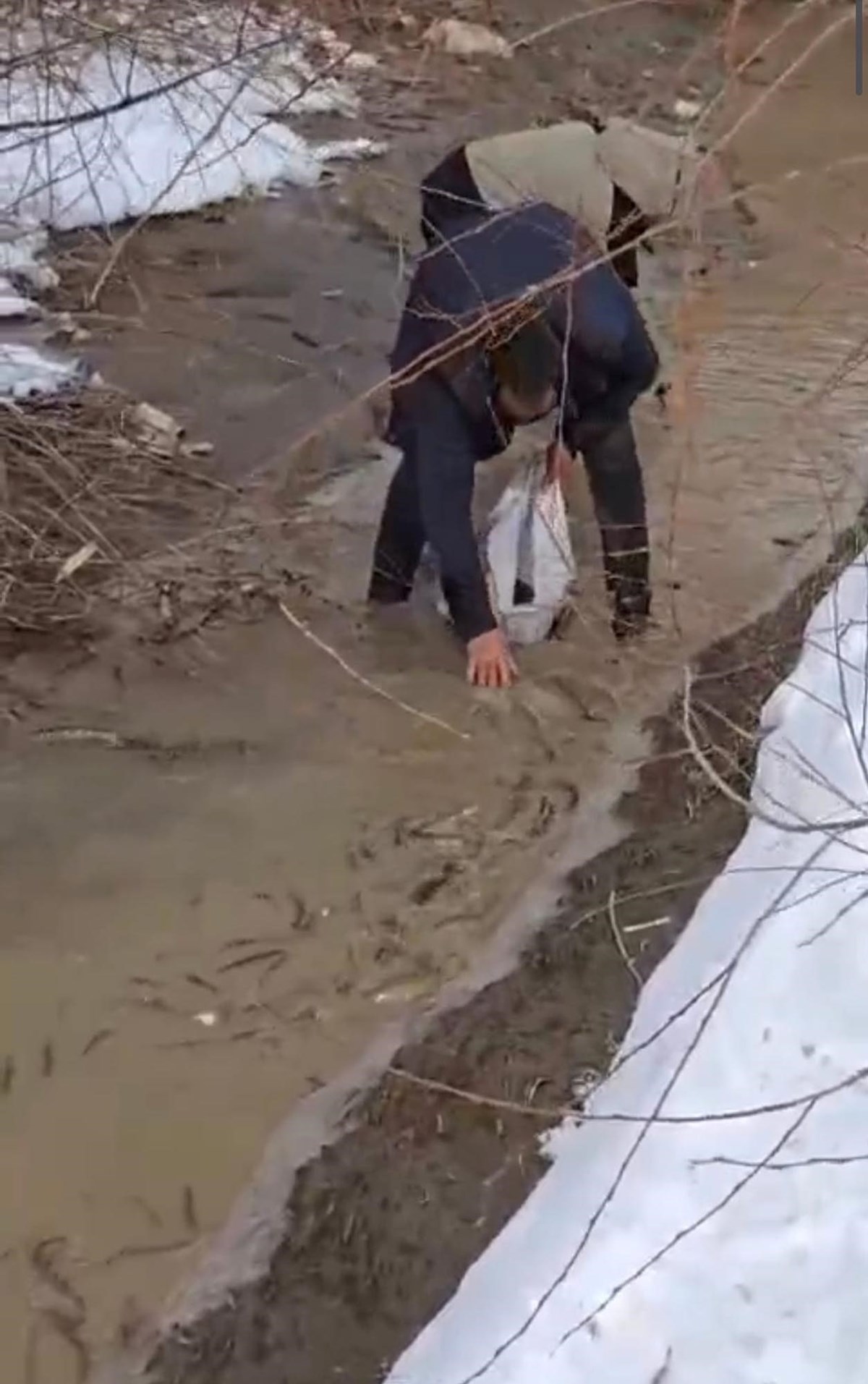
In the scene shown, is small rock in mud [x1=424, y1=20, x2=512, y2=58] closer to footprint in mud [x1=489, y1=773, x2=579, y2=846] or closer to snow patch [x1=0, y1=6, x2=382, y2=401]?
snow patch [x1=0, y1=6, x2=382, y2=401]

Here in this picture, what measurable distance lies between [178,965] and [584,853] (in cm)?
87

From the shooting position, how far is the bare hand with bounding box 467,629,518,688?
4.13m

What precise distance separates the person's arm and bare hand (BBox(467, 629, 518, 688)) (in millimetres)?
105

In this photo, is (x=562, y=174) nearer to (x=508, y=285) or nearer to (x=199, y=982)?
(x=508, y=285)

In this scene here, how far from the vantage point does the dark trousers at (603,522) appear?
3982mm

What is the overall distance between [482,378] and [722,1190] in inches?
65.5

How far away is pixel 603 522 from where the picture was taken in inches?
163

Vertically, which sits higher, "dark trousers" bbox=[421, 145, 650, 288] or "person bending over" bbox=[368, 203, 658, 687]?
"dark trousers" bbox=[421, 145, 650, 288]

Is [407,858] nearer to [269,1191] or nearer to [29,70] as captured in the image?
[269,1191]

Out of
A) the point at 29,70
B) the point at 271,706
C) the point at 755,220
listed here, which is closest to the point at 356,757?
the point at 271,706

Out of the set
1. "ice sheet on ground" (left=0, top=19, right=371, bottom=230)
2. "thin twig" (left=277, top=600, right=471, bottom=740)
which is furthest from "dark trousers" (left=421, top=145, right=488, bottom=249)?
"thin twig" (left=277, top=600, right=471, bottom=740)

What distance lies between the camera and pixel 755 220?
7.38 metres

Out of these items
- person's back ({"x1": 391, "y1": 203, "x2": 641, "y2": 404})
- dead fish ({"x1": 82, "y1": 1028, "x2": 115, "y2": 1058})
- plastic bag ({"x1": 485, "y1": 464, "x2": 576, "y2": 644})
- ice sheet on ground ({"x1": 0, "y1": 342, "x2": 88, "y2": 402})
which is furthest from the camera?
ice sheet on ground ({"x1": 0, "y1": 342, "x2": 88, "y2": 402})

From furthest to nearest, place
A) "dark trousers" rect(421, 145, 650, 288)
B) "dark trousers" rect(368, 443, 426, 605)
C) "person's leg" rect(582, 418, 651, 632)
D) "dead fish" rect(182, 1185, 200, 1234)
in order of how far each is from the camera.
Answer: "dark trousers" rect(368, 443, 426, 605)
"person's leg" rect(582, 418, 651, 632)
"dark trousers" rect(421, 145, 650, 288)
"dead fish" rect(182, 1185, 200, 1234)
